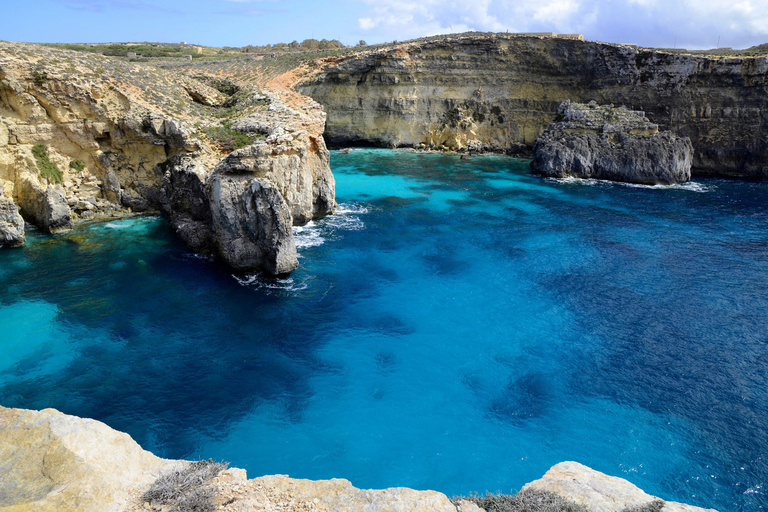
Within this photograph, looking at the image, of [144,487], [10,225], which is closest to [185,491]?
[144,487]

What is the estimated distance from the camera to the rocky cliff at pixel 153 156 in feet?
81.1

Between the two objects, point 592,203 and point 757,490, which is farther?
point 592,203

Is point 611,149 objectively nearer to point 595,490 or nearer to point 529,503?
point 595,490

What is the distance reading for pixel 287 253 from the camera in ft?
80.3

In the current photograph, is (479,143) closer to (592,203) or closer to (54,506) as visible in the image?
(592,203)

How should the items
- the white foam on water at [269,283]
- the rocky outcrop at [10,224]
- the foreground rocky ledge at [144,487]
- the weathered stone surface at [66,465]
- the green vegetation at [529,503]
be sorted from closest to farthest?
the weathered stone surface at [66,465] → the foreground rocky ledge at [144,487] → the green vegetation at [529,503] → the white foam on water at [269,283] → the rocky outcrop at [10,224]

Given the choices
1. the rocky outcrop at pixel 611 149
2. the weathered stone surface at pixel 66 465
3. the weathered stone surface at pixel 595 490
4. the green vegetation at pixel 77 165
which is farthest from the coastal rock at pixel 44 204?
the rocky outcrop at pixel 611 149

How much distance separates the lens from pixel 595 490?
9508 millimetres

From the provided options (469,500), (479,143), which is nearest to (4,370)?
(469,500)

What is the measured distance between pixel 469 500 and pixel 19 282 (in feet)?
79.6

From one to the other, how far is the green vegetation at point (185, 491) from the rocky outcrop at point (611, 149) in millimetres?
47408

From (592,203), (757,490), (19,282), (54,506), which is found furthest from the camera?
(592,203)

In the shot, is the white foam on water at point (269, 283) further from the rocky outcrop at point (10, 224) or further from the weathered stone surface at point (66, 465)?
the weathered stone surface at point (66, 465)

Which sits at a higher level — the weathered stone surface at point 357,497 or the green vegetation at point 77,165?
the green vegetation at point 77,165
